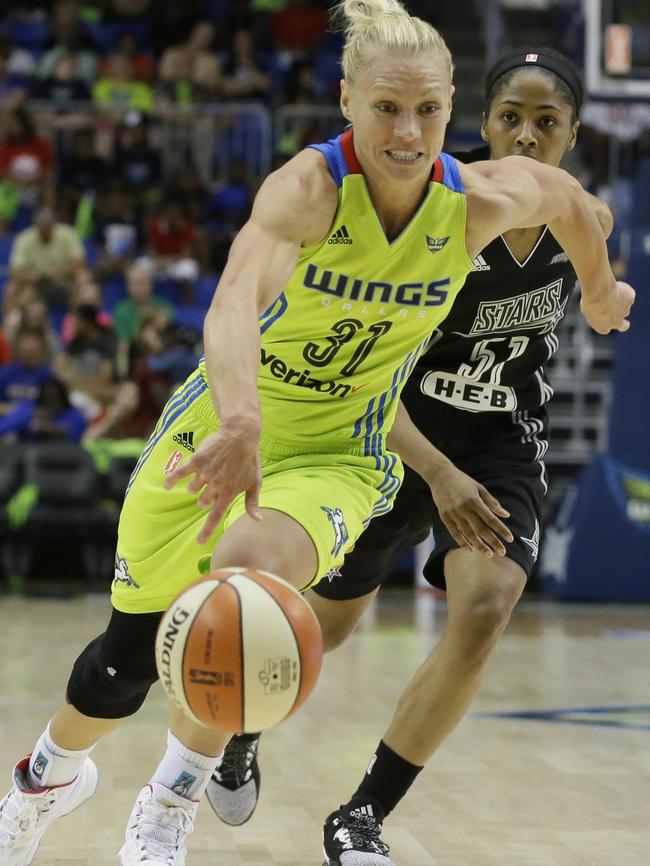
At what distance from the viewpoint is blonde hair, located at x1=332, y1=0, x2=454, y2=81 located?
10.5 feet

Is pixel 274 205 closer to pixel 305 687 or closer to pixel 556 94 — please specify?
pixel 305 687

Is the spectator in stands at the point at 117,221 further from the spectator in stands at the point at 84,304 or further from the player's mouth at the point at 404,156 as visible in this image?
the player's mouth at the point at 404,156

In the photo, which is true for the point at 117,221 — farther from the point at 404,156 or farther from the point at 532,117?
the point at 404,156

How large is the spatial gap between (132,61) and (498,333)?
11843 millimetres

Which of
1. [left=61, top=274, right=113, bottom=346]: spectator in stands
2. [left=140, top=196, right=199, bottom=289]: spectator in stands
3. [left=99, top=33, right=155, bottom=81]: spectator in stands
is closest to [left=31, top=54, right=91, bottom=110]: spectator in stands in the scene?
[left=99, top=33, right=155, bottom=81]: spectator in stands

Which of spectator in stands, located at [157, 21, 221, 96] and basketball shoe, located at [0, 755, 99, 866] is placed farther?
spectator in stands, located at [157, 21, 221, 96]

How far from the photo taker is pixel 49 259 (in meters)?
13.1

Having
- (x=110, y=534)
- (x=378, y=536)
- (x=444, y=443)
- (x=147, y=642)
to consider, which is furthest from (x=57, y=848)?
(x=110, y=534)

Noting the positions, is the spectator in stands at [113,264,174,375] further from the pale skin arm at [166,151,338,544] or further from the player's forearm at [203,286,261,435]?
the player's forearm at [203,286,261,435]

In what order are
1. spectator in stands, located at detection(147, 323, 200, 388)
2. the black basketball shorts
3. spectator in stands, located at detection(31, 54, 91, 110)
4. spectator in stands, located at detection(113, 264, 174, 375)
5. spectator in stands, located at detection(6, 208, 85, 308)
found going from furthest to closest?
spectator in stands, located at detection(31, 54, 91, 110)
spectator in stands, located at detection(6, 208, 85, 308)
spectator in stands, located at detection(113, 264, 174, 375)
spectator in stands, located at detection(147, 323, 200, 388)
the black basketball shorts

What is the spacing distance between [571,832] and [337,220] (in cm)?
215

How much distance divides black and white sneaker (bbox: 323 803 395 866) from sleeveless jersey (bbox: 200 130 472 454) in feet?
3.43

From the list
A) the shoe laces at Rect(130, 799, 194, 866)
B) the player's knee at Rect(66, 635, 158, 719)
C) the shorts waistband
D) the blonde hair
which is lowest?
the shoe laces at Rect(130, 799, 194, 866)

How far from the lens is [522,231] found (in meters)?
4.36
